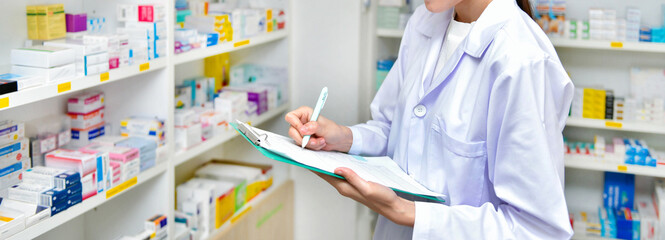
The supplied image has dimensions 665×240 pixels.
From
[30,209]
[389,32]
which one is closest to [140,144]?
[30,209]

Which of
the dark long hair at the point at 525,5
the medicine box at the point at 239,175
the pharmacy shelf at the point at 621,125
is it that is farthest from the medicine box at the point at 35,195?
the pharmacy shelf at the point at 621,125

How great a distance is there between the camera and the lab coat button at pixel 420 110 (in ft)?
5.44

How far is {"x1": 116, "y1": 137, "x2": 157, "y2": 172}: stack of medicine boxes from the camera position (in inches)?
99.8

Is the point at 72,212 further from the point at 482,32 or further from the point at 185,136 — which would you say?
the point at 482,32

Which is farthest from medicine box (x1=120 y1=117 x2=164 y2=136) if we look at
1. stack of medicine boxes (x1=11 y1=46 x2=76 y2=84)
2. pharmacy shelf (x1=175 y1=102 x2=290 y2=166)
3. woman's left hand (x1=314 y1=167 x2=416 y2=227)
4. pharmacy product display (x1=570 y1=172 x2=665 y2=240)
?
pharmacy product display (x1=570 y1=172 x2=665 y2=240)

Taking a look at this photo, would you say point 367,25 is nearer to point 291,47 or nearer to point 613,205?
point 291,47

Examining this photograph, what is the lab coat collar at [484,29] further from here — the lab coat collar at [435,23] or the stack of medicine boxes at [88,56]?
the stack of medicine boxes at [88,56]

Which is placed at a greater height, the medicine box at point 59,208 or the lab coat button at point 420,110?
the lab coat button at point 420,110

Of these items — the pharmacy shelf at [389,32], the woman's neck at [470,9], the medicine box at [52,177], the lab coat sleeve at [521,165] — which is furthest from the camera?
the pharmacy shelf at [389,32]

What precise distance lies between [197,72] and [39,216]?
1741mm

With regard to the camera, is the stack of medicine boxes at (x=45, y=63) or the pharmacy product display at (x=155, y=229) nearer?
the stack of medicine boxes at (x=45, y=63)

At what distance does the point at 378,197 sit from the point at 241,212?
83.3 inches

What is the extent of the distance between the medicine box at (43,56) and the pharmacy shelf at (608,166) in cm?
279

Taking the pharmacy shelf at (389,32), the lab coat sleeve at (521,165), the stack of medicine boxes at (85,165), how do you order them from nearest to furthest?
the lab coat sleeve at (521,165) → the stack of medicine boxes at (85,165) → the pharmacy shelf at (389,32)
